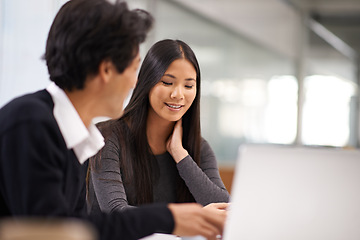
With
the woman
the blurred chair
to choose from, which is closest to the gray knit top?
the woman

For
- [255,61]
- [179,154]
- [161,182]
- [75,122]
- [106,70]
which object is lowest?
[161,182]

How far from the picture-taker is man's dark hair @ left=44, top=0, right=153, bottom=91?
3.43ft

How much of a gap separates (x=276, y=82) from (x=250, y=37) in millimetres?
1128

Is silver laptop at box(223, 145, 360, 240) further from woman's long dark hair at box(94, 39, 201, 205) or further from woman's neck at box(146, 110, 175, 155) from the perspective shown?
woman's neck at box(146, 110, 175, 155)

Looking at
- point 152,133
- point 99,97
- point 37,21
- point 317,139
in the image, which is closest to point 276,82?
point 317,139

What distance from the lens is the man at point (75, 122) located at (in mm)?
969

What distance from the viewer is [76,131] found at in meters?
1.12

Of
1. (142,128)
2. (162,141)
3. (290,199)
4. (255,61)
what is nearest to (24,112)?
(290,199)

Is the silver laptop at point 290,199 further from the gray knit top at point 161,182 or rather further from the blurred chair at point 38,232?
the gray knit top at point 161,182

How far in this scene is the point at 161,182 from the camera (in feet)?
6.50

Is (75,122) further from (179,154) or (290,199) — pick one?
(179,154)

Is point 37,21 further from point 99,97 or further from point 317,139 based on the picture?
point 317,139

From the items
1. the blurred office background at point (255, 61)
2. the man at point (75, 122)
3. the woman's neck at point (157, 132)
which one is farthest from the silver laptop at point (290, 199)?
the blurred office background at point (255, 61)

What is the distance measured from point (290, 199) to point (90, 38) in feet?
1.59
